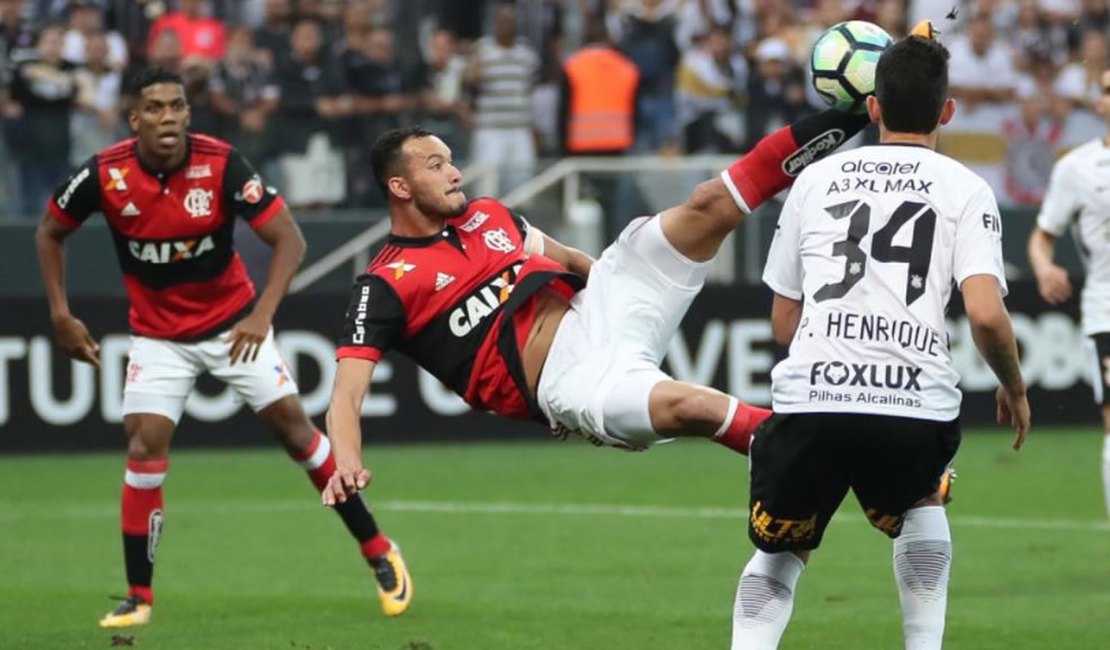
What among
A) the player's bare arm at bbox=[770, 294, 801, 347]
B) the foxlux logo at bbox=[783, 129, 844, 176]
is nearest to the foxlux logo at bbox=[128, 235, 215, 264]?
the foxlux logo at bbox=[783, 129, 844, 176]

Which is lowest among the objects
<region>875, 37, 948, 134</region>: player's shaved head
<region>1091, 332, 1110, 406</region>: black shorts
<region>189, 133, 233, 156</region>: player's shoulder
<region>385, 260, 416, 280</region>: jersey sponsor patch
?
<region>1091, 332, 1110, 406</region>: black shorts

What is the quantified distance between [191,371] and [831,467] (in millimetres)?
4308

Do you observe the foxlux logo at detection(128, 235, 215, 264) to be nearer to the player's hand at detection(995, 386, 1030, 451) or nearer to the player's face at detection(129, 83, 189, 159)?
the player's face at detection(129, 83, 189, 159)

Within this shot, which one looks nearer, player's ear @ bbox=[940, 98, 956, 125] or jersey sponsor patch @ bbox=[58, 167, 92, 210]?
player's ear @ bbox=[940, 98, 956, 125]

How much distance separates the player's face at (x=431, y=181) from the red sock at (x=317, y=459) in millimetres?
2291

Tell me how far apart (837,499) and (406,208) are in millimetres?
2318

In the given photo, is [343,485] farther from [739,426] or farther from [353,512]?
[353,512]

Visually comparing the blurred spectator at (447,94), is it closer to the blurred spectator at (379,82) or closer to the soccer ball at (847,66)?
the blurred spectator at (379,82)

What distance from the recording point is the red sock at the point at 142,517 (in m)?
9.20

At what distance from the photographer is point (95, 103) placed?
17078 mm

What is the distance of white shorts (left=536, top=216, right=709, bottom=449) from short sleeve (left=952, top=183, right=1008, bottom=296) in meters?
1.35

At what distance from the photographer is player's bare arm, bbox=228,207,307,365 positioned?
9367 mm

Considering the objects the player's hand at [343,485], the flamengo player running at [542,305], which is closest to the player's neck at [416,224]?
the flamengo player running at [542,305]

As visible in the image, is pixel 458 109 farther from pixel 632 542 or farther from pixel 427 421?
pixel 632 542
